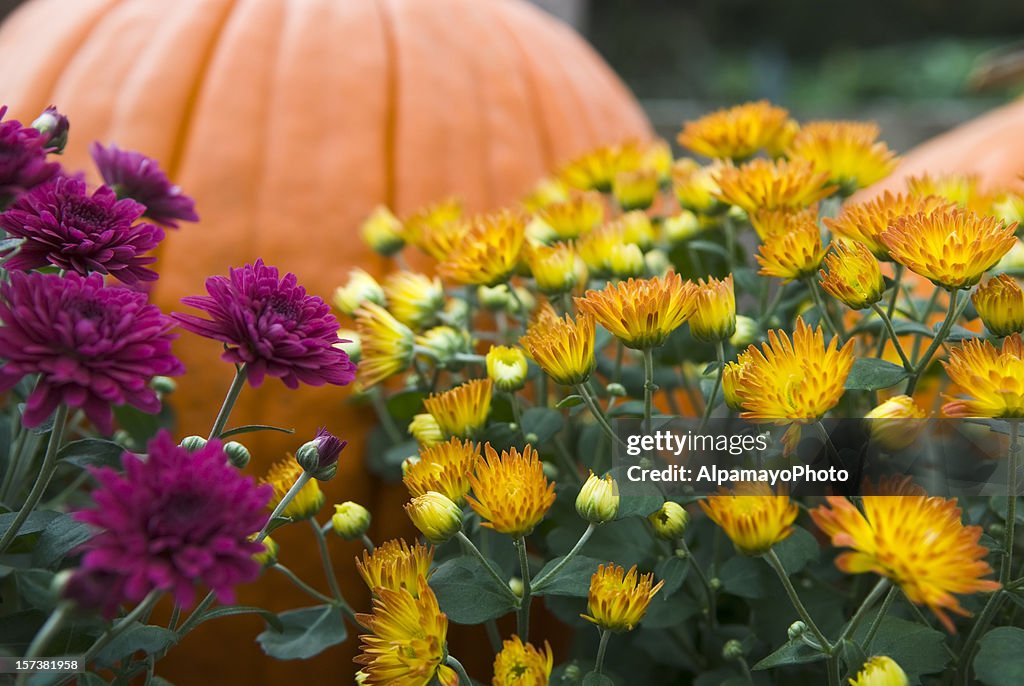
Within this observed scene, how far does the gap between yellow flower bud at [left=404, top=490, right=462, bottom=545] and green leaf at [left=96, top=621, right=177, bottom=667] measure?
0.12 meters

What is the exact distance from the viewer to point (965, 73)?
4637mm

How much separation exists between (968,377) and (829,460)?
88 millimetres

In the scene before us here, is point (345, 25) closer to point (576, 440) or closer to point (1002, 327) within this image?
point (576, 440)

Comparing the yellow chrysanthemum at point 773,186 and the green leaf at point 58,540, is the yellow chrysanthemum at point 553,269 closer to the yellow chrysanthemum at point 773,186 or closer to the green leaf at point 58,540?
the yellow chrysanthemum at point 773,186

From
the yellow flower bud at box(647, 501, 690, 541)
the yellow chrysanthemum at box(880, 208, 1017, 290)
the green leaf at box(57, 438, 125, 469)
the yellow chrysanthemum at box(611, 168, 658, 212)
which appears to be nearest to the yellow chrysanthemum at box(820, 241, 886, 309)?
the yellow chrysanthemum at box(880, 208, 1017, 290)

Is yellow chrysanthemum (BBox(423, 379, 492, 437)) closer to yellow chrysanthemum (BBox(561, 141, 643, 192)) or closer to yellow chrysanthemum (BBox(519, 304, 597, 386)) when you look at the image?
yellow chrysanthemum (BBox(519, 304, 597, 386))

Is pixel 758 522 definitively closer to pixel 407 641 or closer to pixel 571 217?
pixel 407 641

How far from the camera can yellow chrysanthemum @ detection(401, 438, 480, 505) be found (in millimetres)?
401

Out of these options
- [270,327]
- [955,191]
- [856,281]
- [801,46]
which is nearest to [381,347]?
[270,327]

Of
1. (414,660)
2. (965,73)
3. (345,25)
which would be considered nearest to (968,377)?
(414,660)

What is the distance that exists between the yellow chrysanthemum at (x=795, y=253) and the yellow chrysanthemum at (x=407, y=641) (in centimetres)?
23

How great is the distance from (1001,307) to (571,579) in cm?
22

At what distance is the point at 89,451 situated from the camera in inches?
16.4

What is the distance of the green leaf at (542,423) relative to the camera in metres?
0.50
